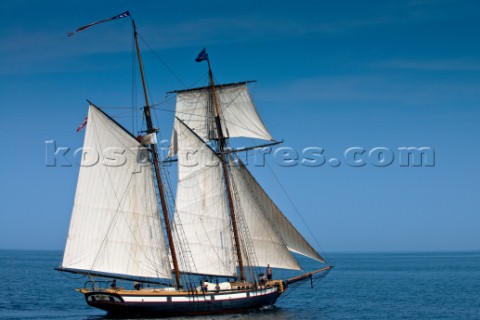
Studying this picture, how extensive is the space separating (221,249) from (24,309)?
62.4 ft

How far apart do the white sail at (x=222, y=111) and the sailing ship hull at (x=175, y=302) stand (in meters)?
15.4

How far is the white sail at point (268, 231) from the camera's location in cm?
5819

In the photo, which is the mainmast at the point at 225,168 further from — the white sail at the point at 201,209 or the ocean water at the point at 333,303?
the ocean water at the point at 333,303

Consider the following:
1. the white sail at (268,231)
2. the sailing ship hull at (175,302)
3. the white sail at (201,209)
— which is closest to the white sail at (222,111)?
the white sail at (201,209)

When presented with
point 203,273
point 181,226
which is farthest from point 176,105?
point 203,273

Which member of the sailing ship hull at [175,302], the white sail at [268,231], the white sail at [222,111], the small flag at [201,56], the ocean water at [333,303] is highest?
the small flag at [201,56]

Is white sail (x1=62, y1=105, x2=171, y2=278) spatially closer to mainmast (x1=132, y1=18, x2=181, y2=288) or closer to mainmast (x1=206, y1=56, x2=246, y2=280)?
mainmast (x1=132, y1=18, x2=181, y2=288)

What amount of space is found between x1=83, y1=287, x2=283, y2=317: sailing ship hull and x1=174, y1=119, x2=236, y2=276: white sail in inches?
141

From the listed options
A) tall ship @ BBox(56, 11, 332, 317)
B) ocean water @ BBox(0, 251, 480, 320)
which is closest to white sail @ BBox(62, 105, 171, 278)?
tall ship @ BBox(56, 11, 332, 317)

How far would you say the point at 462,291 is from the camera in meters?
84.1

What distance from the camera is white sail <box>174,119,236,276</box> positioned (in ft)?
186

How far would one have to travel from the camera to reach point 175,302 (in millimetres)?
51562

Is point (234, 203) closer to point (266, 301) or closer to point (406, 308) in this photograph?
point (266, 301)

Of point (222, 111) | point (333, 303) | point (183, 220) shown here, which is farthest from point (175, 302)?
point (333, 303)
